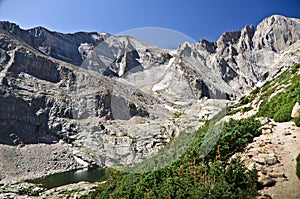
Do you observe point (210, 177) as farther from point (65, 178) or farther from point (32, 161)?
point (32, 161)

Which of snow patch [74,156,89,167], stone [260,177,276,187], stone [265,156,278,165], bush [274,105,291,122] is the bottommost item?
stone [260,177,276,187]

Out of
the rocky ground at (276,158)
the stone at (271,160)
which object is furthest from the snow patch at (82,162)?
the stone at (271,160)

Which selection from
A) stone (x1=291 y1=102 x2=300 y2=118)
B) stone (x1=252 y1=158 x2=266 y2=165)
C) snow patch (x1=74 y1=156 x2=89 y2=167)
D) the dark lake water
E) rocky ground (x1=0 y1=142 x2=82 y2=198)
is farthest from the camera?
snow patch (x1=74 y1=156 x2=89 y2=167)

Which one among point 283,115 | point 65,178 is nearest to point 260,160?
point 283,115

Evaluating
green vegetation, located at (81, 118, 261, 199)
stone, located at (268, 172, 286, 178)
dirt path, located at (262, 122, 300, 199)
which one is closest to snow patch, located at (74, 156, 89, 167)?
green vegetation, located at (81, 118, 261, 199)

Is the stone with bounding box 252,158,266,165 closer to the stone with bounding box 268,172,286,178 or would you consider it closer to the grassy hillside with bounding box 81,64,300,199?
the grassy hillside with bounding box 81,64,300,199

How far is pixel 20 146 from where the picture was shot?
295ft

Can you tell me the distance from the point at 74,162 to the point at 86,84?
53.7 metres

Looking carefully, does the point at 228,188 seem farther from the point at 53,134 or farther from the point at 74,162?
the point at 53,134

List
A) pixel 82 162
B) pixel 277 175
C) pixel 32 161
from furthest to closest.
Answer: pixel 82 162
pixel 32 161
pixel 277 175

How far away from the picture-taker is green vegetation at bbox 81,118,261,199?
998 centimetres

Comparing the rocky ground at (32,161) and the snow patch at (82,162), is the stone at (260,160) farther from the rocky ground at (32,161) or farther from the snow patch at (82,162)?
the snow patch at (82,162)

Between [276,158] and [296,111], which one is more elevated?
[296,111]

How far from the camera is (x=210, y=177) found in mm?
11133
